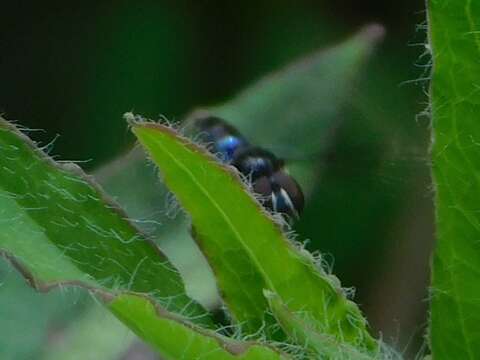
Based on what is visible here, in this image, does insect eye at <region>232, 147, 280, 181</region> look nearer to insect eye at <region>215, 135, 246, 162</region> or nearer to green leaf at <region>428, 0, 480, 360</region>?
insect eye at <region>215, 135, 246, 162</region>

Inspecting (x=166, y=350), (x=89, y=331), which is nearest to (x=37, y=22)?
(x=89, y=331)

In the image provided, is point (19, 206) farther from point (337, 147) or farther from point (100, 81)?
point (100, 81)

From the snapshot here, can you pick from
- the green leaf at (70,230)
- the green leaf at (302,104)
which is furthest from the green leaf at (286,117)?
the green leaf at (70,230)

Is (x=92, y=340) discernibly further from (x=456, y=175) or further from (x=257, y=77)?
(x=257, y=77)

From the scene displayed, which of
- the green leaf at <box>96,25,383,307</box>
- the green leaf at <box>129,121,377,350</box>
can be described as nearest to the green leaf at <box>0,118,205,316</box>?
the green leaf at <box>129,121,377,350</box>

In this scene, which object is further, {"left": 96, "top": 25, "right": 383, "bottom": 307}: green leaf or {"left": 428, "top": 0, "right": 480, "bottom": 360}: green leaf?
{"left": 96, "top": 25, "right": 383, "bottom": 307}: green leaf

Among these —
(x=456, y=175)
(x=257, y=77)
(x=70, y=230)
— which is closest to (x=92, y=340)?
(x=70, y=230)
